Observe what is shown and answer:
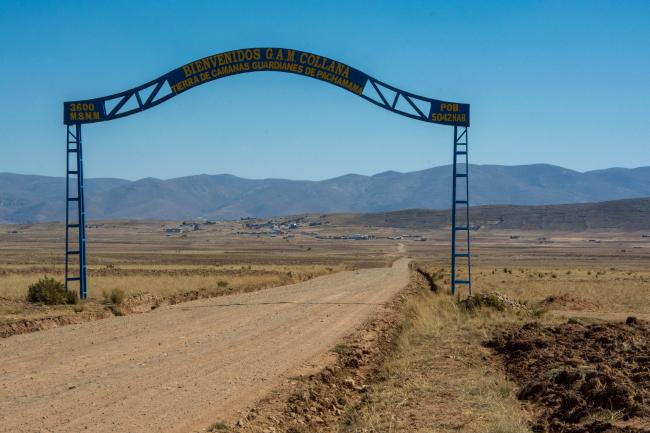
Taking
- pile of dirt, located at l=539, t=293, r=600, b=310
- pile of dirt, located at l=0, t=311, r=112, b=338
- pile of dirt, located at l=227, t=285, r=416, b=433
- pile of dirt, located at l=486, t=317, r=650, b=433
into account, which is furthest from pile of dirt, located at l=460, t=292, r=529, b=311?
pile of dirt, located at l=0, t=311, r=112, b=338

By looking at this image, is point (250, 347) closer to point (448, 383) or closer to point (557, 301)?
point (448, 383)

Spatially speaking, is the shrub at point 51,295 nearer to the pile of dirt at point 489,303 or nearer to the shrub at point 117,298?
the shrub at point 117,298

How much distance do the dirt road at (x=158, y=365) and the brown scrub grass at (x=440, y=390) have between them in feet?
5.05

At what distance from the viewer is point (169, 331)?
17.7 m

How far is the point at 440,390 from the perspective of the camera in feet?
39.4

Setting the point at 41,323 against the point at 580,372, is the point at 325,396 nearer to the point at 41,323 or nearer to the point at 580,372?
the point at 580,372

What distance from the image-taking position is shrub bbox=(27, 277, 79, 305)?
23641mm

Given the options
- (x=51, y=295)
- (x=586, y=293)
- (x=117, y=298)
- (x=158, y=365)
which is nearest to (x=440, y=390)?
(x=158, y=365)

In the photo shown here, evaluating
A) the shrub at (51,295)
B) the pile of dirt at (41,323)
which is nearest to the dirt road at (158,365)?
the pile of dirt at (41,323)

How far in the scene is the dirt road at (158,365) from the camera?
31.6ft

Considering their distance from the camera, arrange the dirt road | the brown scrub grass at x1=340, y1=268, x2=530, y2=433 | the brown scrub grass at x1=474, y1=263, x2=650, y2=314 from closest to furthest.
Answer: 1. the dirt road
2. the brown scrub grass at x1=340, y1=268, x2=530, y2=433
3. the brown scrub grass at x1=474, y1=263, x2=650, y2=314

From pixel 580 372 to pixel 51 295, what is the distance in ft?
55.8

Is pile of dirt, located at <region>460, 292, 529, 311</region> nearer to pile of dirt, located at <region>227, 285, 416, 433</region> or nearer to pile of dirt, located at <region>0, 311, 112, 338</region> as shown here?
pile of dirt, located at <region>227, 285, 416, 433</region>

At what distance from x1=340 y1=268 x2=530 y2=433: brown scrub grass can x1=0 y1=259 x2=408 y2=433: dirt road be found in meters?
1.54
